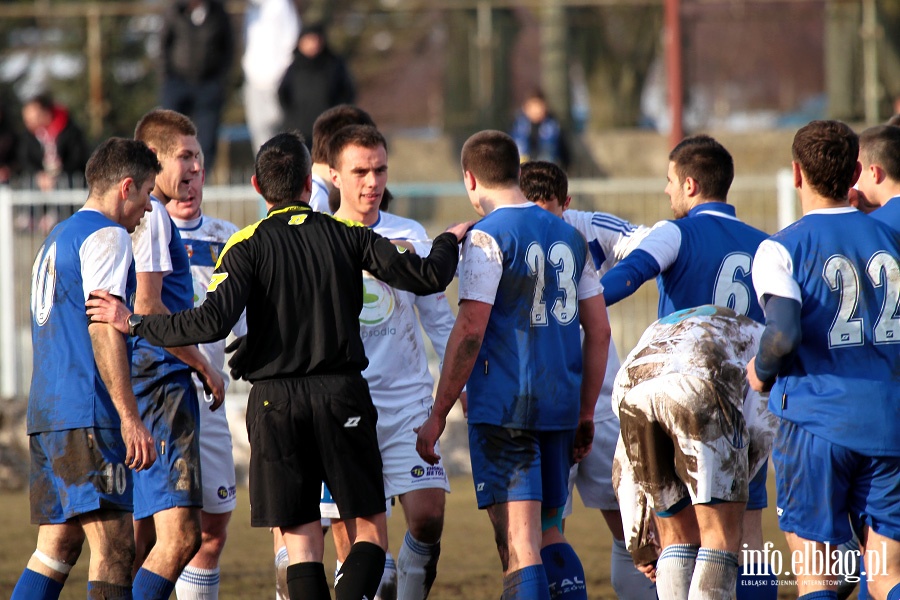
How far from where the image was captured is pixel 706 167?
220 inches

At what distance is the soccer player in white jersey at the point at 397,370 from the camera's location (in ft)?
18.6

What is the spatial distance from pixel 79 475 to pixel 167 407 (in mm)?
632

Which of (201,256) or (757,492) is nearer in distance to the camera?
(757,492)

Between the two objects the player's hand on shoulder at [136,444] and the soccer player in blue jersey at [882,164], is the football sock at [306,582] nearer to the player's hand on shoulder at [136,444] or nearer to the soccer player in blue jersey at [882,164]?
the player's hand on shoulder at [136,444]

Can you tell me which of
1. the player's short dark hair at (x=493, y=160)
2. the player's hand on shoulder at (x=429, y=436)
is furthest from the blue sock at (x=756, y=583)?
the player's short dark hair at (x=493, y=160)

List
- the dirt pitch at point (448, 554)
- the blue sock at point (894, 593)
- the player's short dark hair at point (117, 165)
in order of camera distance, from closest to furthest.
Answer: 1. the blue sock at point (894, 593)
2. the player's short dark hair at point (117, 165)
3. the dirt pitch at point (448, 554)

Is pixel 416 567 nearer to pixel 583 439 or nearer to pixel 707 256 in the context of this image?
pixel 583 439

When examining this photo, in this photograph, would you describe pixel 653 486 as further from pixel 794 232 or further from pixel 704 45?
pixel 704 45

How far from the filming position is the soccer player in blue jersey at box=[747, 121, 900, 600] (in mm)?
4535

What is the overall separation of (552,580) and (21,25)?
53.5 feet

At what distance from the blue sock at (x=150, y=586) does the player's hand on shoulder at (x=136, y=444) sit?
72cm

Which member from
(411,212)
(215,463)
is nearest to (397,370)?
(215,463)

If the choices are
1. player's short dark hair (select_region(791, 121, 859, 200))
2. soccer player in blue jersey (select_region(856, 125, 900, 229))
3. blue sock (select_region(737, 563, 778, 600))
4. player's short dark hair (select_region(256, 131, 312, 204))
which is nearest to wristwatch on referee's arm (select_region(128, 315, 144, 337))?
player's short dark hair (select_region(256, 131, 312, 204))

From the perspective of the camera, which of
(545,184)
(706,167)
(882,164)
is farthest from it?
(545,184)
